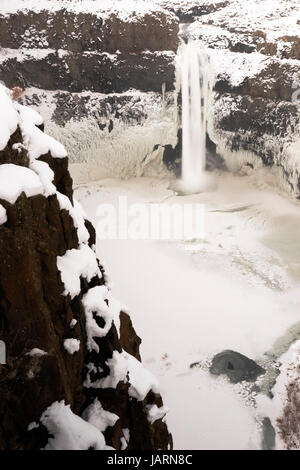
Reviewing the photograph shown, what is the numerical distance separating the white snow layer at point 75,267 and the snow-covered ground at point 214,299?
19.6 ft

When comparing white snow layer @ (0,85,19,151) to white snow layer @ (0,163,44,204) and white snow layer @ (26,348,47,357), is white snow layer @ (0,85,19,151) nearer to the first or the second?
white snow layer @ (0,163,44,204)

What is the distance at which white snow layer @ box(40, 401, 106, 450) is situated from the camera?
464cm

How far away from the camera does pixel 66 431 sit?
4664mm

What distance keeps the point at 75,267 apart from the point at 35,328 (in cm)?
139

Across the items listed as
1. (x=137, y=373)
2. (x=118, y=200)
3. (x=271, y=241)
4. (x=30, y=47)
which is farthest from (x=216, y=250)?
(x=30, y=47)

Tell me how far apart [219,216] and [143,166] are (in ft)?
23.9

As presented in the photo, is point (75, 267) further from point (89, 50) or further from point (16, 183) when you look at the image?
point (89, 50)

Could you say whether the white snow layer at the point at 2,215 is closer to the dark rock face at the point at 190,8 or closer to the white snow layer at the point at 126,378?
the white snow layer at the point at 126,378

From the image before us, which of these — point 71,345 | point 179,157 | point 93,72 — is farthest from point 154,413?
point 93,72

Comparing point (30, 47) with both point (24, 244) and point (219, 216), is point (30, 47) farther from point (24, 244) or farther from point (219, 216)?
point (24, 244)

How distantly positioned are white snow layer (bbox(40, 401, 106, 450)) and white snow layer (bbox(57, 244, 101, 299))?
5.02 ft

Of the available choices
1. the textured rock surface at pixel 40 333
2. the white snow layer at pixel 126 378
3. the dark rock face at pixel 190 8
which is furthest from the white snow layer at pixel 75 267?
the dark rock face at pixel 190 8

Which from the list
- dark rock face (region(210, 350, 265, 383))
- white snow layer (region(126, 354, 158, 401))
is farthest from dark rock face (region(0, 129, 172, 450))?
dark rock face (region(210, 350, 265, 383))
